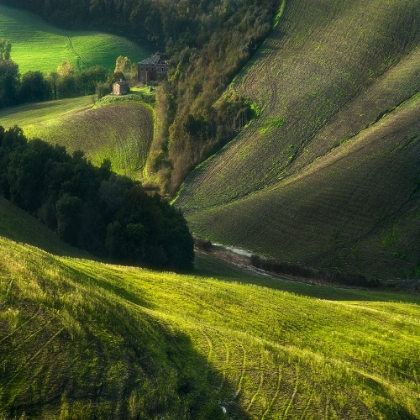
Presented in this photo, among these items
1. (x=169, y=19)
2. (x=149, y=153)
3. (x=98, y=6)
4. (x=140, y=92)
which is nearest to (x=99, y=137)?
(x=149, y=153)

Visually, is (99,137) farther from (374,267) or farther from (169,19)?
(169,19)

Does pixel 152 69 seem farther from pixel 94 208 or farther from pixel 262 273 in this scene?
pixel 94 208

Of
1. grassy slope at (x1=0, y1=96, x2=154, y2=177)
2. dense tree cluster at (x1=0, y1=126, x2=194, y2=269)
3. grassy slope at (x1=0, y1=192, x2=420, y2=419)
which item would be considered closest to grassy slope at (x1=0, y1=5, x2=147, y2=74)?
grassy slope at (x1=0, y1=96, x2=154, y2=177)

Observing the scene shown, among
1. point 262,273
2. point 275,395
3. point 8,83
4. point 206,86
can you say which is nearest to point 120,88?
point 206,86

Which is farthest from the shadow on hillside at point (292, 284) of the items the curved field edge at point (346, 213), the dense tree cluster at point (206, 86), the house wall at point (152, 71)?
the house wall at point (152, 71)

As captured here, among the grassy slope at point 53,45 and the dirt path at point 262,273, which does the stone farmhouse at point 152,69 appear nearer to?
the grassy slope at point 53,45

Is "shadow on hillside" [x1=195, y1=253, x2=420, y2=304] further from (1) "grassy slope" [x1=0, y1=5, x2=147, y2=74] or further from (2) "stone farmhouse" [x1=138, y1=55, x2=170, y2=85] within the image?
(1) "grassy slope" [x1=0, y1=5, x2=147, y2=74]
